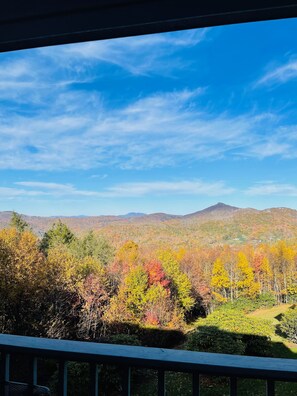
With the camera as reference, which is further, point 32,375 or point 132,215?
point 132,215

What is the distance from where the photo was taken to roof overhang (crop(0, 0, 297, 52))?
2.74 ft

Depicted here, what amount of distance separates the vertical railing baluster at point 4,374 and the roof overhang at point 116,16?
0.80 metres

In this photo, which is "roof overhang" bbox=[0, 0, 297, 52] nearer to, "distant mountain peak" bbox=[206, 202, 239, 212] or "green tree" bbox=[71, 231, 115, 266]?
"distant mountain peak" bbox=[206, 202, 239, 212]

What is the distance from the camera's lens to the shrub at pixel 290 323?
2.24 metres

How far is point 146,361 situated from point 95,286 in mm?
1997

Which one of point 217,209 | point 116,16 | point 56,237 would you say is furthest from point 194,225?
point 116,16

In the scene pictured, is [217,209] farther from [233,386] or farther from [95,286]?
[233,386]

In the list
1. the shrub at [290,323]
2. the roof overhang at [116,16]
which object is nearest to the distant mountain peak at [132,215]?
the shrub at [290,323]

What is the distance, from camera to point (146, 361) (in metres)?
0.62

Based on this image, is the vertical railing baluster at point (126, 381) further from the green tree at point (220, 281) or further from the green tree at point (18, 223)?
the green tree at point (18, 223)

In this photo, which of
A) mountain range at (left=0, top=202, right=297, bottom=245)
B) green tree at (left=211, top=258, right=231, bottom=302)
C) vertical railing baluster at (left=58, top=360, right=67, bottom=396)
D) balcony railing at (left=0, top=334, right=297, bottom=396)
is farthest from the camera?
green tree at (left=211, top=258, right=231, bottom=302)

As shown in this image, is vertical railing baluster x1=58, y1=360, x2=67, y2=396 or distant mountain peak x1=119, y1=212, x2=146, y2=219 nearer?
vertical railing baluster x1=58, y1=360, x2=67, y2=396

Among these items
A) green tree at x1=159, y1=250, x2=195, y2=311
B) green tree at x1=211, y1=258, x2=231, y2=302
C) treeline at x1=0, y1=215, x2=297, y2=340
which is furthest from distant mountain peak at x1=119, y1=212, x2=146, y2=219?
green tree at x1=211, y1=258, x2=231, y2=302

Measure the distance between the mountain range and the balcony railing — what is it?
5.37 feet
